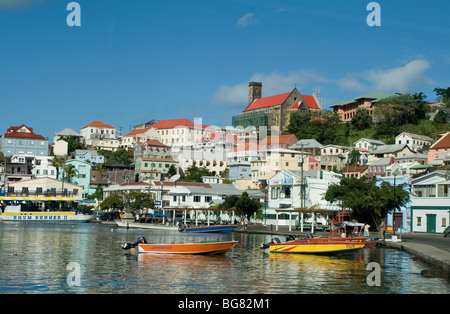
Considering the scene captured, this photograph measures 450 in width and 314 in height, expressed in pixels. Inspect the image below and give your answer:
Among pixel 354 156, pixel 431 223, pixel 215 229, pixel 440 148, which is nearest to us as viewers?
pixel 431 223

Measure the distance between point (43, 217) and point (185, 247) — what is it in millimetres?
65081

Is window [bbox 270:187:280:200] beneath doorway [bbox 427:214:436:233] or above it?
above

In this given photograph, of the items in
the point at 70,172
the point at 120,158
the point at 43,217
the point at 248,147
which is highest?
the point at 248,147

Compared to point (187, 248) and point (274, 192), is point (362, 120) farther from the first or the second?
point (187, 248)

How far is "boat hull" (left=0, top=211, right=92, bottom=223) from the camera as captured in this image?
101312 millimetres

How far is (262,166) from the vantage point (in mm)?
138500

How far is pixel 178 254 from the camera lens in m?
43.4

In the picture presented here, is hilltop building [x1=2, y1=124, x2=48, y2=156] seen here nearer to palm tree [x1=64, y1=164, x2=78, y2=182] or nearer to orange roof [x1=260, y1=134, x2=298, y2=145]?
palm tree [x1=64, y1=164, x2=78, y2=182]

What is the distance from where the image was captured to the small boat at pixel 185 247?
142 feet

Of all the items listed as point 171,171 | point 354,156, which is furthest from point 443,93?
point 171,171

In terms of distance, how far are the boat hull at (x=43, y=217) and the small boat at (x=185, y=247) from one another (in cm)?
6071

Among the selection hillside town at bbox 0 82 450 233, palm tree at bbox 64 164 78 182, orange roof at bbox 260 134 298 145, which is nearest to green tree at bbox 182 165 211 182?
hillside town at bbox 0 82 450 233

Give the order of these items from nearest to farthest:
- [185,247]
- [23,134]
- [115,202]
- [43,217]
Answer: [185,247], [43,217], [115,202], [23,134]

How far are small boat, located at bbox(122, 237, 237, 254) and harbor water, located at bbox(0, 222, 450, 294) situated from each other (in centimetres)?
51
